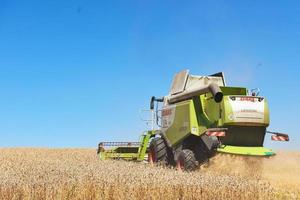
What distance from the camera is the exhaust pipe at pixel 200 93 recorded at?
41.2 feet

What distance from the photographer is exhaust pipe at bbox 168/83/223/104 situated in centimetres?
1255

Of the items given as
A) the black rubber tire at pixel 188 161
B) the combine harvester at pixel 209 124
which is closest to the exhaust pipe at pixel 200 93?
the combine harvester at pixel 209 124

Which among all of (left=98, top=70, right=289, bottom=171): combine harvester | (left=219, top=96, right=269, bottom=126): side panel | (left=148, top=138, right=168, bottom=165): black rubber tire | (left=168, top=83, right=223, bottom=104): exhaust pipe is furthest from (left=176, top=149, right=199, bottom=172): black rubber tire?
(left=148, top=138, right=168, bottom=165): black rubber tire

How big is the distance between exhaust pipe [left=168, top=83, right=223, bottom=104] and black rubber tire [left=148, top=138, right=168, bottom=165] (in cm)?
134

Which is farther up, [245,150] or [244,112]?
[244,112]

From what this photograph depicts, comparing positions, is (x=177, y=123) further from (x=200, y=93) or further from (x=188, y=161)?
(x=188, y=161)

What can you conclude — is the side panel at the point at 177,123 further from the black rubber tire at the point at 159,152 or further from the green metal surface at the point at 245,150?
the green metal surface at the point at 245,150

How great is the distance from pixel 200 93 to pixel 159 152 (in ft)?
9.24

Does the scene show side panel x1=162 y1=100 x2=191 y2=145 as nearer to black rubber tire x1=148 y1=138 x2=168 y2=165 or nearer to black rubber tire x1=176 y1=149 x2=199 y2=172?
black rubber tire x1=148 y1=138 x2=168 y2=165

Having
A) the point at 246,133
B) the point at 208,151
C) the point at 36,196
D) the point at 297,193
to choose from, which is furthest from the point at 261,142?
the point at 36,196

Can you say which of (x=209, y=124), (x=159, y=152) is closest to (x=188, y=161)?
(x=209, y=124)

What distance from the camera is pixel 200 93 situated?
13352 millimetres

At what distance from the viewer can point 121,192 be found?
26.6ft

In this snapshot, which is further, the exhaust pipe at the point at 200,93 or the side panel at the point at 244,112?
the side panel at the point at 244,112
